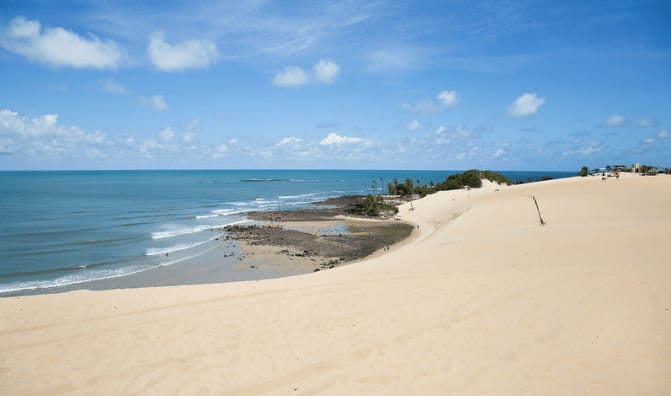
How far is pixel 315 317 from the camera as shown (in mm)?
10555

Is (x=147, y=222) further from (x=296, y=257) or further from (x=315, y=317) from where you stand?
(x=315, y=317)

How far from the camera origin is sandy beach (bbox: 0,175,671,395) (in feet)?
23.0

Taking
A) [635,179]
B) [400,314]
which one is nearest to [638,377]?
[400,314]

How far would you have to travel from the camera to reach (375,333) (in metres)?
9.13

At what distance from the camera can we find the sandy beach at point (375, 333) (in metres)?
7.00

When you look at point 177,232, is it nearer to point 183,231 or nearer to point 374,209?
point 183,231

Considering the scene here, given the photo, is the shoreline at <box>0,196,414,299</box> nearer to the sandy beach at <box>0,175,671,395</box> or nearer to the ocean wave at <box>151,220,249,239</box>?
the ocean wave at <box>151,220,249,239</box>

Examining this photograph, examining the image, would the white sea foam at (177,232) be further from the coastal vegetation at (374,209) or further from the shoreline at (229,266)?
the coastal vegetation at (374,209)

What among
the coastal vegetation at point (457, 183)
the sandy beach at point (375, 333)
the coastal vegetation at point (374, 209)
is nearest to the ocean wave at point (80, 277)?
the sandy beach at point (375, 333)

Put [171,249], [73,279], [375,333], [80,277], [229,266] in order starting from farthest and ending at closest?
[171,249], [229,266], [80,277], [73,279], [375,333]

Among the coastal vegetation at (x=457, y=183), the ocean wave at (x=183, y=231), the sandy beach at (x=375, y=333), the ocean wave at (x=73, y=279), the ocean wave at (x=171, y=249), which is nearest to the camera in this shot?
the sandy beach at (x=375, y=333)

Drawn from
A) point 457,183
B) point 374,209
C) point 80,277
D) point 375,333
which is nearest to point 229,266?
point 80,277

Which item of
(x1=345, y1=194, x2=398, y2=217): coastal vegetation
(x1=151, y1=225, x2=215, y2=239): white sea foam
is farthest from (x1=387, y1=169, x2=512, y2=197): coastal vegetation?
(x1=151, y1=225, x2=215, y2=239): white sea foam

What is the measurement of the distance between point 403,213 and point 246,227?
2174cm
